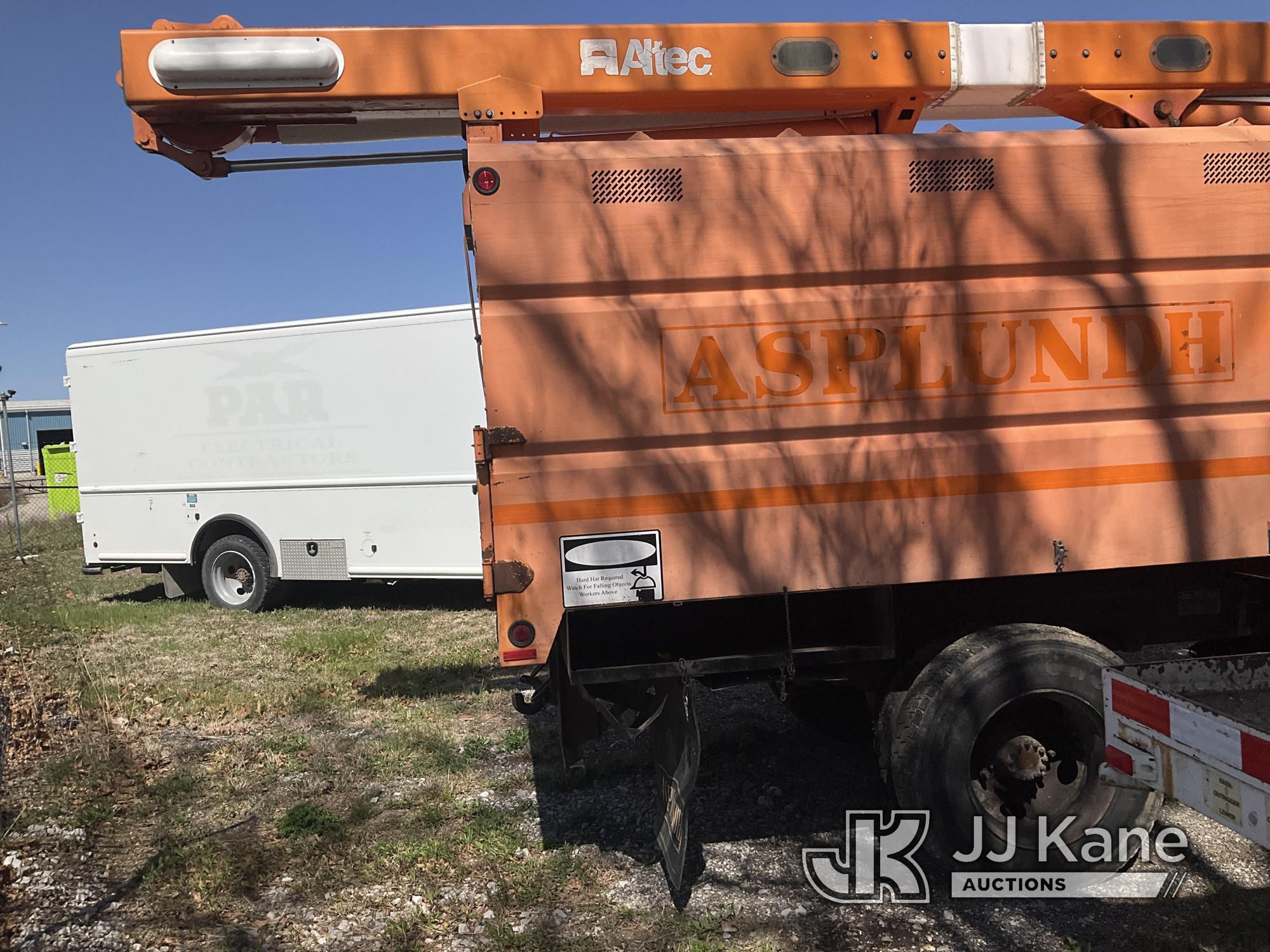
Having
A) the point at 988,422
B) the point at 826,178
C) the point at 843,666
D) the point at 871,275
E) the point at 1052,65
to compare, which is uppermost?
the point at 1052,65

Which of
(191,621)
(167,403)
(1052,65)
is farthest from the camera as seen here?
(167,403)

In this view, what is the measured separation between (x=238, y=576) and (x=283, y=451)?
1.72 metres

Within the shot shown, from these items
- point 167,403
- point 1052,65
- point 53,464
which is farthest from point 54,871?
point 53,464

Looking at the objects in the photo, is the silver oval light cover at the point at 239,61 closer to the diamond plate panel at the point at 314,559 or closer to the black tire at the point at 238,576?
the diamond plate panel at the point at 314,559

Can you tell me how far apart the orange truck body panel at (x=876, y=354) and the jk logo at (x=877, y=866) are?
3.58 ft

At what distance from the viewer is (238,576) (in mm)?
9789

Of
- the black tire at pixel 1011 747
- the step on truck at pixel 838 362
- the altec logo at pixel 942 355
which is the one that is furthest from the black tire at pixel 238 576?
the black tire at pixel 1011 747

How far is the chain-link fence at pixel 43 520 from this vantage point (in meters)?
15.6

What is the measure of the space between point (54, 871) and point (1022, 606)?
167 inches

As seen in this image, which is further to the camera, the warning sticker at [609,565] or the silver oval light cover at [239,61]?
the silver oval light cover at [239,61]

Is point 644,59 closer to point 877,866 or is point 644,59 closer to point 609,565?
point 609,565

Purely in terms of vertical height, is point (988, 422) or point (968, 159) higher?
point (968, 159)

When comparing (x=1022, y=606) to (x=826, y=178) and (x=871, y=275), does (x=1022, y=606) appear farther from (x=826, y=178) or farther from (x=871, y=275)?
(x=826, y=178)

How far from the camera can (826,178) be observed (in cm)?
302
